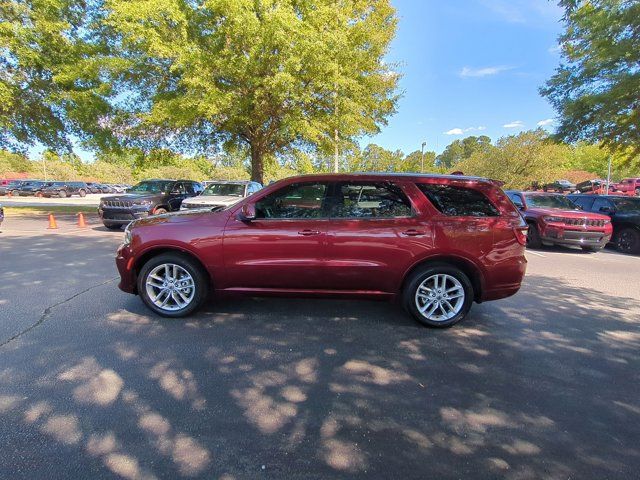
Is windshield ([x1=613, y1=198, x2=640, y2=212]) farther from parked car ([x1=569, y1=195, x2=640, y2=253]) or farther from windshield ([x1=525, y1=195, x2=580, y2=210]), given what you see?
windshield ([x1=525, y1=195, x2=580, y2=210])

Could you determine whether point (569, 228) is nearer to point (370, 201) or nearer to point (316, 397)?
point (370, 201)

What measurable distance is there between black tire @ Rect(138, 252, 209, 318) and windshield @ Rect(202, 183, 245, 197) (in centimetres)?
766

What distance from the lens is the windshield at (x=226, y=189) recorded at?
469 inches

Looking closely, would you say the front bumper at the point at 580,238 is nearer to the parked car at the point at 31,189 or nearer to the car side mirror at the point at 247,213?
the car side mirror at the point at 247,213

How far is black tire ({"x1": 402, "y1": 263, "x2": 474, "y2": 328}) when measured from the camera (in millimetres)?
4188

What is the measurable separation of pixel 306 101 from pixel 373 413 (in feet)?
44.1

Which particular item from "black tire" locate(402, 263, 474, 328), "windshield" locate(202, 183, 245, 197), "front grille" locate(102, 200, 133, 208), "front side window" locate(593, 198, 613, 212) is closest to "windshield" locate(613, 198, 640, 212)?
"front side window" locate(593, 198, 613, 212)

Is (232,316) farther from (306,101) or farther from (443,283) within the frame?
(306,101)

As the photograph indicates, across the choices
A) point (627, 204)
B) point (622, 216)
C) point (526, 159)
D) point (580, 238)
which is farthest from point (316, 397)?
point (526, 159)

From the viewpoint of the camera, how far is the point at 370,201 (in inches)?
168

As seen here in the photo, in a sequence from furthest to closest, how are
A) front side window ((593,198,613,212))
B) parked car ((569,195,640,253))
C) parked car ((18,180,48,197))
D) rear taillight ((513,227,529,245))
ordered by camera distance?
parked car ((18,180,48,197)), front side window ((593,198,613,212)), parked car ((569,195,640,253)), rear taillight ((513,227,529,245))

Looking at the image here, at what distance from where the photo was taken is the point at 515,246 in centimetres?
421

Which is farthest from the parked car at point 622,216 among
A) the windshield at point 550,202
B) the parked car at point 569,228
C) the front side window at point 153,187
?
the front side window at point 153,187

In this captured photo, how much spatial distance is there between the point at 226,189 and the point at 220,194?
330mm
